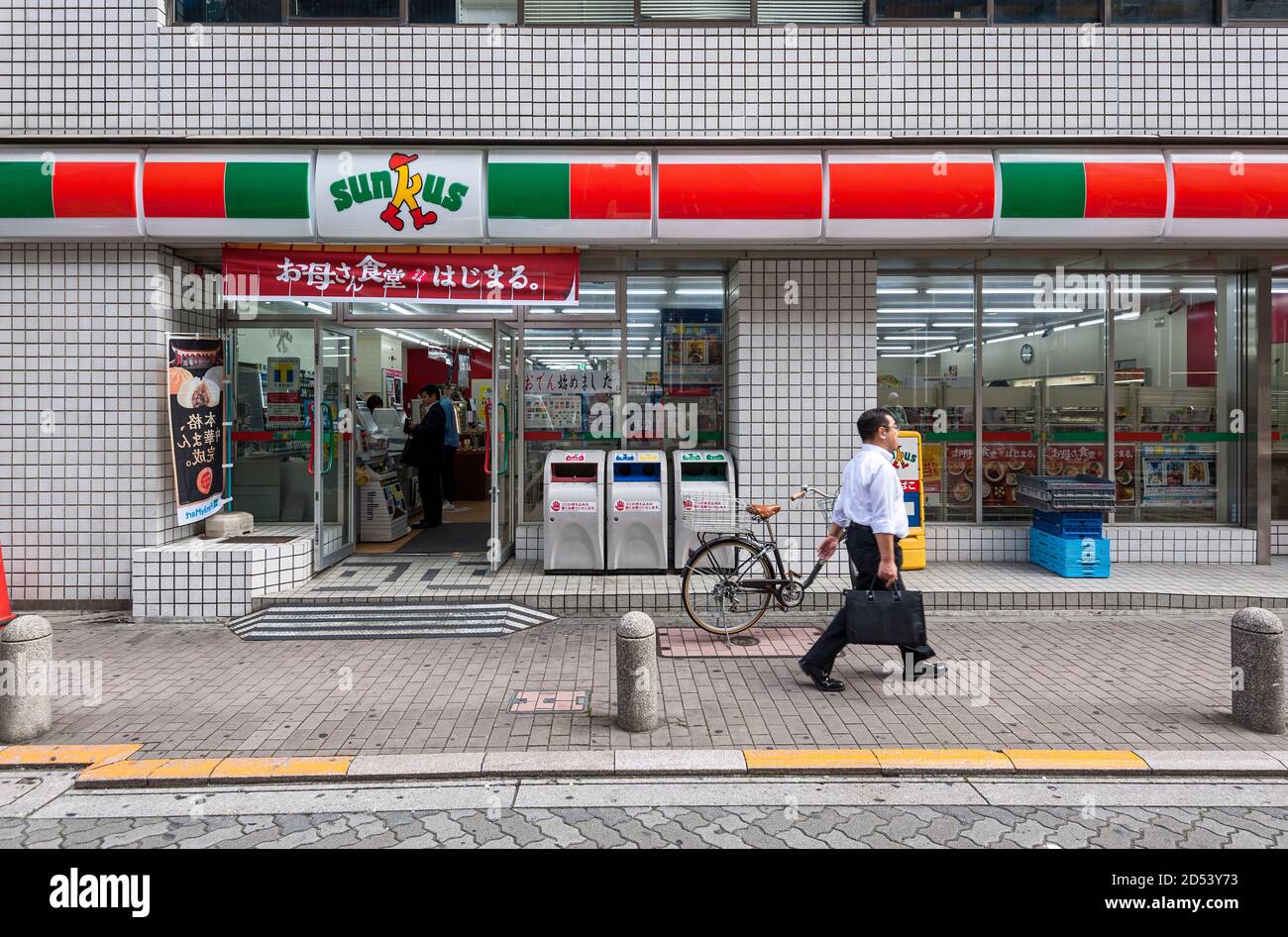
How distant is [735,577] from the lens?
7.34 meters

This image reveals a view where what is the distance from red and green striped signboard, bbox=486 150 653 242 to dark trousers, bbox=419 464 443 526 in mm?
4753

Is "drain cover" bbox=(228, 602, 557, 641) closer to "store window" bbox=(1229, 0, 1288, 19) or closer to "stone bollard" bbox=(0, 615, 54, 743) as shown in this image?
"stone bollard" bbox=(0, 615, 54, 743)

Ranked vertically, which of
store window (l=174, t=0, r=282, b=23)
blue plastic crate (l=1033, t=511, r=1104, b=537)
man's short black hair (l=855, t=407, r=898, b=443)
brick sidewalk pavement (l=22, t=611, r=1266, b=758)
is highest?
store window (l=174, t=0, r=282, b=23)

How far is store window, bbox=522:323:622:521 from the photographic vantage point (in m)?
9.62

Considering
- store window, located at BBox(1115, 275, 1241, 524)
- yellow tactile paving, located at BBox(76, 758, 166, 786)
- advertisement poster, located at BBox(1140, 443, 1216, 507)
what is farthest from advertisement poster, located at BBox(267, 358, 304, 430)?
advertisement poster, located at BBox(1140, 443, 1216, 507)

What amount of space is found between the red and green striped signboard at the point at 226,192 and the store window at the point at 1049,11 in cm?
698

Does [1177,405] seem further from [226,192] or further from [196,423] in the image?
[196,423]

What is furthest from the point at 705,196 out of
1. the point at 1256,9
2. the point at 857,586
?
the point at 1256,9

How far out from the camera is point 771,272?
880 centimetres

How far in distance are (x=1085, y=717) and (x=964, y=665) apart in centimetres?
112

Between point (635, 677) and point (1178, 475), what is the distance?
305 inches

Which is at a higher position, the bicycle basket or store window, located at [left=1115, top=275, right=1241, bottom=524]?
store window, located at [left=1115, top=275, right=1241, bottom=524]

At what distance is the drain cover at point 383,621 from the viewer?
7473 mm

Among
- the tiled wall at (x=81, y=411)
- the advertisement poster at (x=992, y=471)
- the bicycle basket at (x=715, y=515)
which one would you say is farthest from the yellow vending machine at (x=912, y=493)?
the tiled wall at (x=81, y=411)
